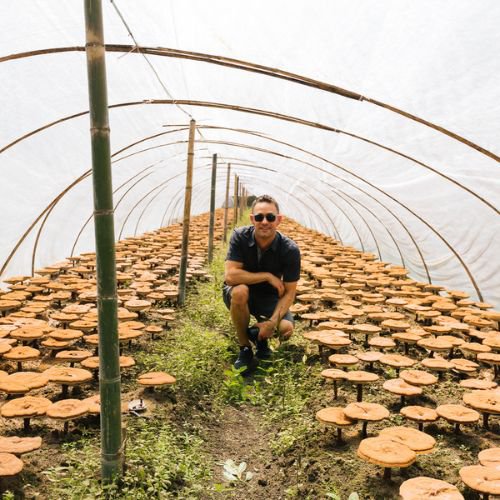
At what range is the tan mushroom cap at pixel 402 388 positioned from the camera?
4.21 m

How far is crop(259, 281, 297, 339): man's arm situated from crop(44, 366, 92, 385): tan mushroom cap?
6.18 feet

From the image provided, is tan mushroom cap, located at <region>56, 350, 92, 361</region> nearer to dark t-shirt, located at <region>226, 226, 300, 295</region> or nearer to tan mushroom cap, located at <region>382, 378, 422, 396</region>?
dark t-shirt, located at <region>226, 226, 300, 295</region>

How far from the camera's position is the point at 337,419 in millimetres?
3693

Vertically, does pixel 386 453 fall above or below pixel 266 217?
below

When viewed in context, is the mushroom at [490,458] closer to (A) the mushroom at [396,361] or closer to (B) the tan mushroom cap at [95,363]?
(A) the mushroom at [396,361]

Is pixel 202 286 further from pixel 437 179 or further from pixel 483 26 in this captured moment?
pixel 483 26

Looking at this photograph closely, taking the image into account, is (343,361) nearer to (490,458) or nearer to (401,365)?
(401,365)

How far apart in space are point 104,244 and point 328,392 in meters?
3.00

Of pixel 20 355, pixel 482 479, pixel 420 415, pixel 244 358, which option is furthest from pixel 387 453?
pixel 20 355

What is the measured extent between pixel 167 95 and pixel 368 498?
6816mm

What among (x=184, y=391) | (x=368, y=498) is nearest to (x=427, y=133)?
(x=184, y=391)

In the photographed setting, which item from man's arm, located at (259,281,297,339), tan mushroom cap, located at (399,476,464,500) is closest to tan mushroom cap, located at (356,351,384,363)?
man's arm, located at (259,281,297,339)

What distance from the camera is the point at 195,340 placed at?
5715mm

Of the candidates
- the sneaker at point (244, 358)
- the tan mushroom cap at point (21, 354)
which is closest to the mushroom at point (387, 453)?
the sneaker at point (244, 358)
